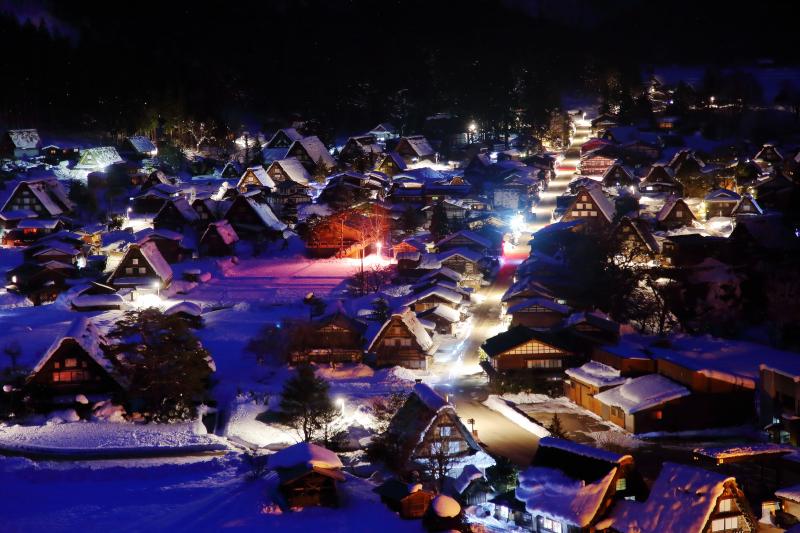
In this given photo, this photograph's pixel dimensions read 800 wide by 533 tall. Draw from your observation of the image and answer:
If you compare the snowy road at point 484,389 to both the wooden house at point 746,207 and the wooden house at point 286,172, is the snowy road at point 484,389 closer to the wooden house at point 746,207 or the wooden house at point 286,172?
the wooden house at point 746,207

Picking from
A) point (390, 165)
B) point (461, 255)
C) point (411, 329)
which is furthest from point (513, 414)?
point (390, 165)

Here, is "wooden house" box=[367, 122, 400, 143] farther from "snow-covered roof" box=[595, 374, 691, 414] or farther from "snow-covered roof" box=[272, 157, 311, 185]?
"snow-covered roof" box=[595, 374, 691, 414]

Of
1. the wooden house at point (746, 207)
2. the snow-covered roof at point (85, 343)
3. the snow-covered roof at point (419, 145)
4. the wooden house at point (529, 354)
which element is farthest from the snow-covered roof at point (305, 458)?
the snow-covered roof at point (419, 145)

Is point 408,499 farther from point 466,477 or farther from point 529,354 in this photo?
point 529,354

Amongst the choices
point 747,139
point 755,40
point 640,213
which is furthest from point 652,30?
point 640,213

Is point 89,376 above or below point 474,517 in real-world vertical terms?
above

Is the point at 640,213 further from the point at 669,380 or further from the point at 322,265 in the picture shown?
the point at 669,380

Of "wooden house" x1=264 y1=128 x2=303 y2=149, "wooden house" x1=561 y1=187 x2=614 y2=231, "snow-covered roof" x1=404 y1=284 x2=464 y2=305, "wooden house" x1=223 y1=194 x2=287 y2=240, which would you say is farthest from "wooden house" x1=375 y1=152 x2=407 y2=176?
"snow-covered roof" x1=404 y1=284 x2=464 y2=305
